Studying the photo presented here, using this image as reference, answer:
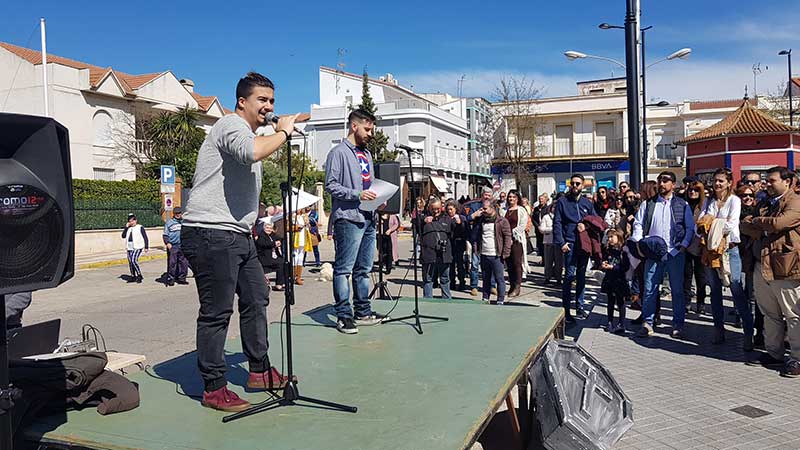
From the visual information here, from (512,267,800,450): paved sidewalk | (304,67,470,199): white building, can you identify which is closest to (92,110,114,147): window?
(304,67,470,199): white building

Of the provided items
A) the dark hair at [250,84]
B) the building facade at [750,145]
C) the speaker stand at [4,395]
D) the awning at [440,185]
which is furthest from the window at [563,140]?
the speaker stand at [4,395]

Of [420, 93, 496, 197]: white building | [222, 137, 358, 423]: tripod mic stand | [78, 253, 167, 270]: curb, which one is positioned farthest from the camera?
[420, 93, 496, 197]: white building

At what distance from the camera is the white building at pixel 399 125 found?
1999 inches

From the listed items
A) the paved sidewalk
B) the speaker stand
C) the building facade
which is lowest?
the paved sidewalk

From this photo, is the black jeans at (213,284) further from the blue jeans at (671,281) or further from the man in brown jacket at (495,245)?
the man in brown jacket at (495,245)

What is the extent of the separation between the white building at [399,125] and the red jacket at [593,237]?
3842 cm

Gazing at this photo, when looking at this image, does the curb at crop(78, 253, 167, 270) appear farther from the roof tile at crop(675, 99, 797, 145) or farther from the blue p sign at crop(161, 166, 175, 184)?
the roof tile at crop(675, 99, 797, 145)

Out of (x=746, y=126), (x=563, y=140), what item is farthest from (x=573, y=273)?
(x=563, y=140)

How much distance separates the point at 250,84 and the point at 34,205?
1.43m

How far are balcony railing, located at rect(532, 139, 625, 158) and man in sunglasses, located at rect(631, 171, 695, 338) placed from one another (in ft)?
126

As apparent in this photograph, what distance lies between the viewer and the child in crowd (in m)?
7.86

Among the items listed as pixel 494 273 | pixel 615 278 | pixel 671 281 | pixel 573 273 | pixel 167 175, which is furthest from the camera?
pixel 167 175

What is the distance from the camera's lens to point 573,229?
912cm

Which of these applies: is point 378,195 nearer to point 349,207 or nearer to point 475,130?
point 349,207
